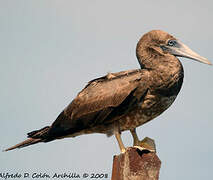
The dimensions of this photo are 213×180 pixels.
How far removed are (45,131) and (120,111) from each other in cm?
154

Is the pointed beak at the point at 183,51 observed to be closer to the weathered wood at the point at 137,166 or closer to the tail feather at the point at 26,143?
the weathered wood at the point at 137,166

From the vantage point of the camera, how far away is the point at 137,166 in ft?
21.2

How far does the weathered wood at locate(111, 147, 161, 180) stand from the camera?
6379 mm

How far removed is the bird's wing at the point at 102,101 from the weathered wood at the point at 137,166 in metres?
1.31

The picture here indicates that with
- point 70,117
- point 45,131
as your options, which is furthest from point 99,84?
point 45,131

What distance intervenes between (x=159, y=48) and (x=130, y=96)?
1.11m

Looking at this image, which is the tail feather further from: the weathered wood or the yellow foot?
the weathered wood

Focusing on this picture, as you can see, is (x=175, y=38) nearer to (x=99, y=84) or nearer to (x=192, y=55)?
Result: (x=192, y=55)

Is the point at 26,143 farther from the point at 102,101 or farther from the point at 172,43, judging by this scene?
the point at 172,43

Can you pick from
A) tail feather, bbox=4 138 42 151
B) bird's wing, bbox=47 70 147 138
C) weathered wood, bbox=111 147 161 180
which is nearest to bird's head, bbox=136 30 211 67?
bird's wing, bbox=47 70 147 138

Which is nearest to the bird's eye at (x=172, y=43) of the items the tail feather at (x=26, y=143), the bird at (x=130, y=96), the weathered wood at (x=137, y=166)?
the bird at (x=130, y=96)

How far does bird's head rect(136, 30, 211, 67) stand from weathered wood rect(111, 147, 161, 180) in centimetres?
205

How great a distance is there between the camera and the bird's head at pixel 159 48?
26.9 ft

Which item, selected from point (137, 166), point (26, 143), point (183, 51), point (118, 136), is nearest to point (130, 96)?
point (118, 136)
